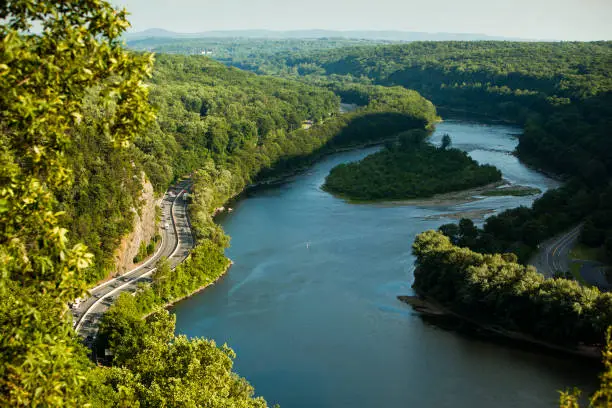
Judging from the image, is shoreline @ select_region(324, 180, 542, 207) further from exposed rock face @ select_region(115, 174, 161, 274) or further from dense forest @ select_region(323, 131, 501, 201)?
exposed rock face @ select_region(115, 174, 161, 274)

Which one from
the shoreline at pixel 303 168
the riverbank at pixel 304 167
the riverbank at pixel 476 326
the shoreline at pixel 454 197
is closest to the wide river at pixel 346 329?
the riverbank at pixel 476 326

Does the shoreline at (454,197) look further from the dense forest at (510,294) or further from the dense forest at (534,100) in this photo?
the dense forest at (510,294)

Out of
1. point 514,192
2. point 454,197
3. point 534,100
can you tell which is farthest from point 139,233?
point 534,100

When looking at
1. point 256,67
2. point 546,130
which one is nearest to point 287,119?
point 546,130

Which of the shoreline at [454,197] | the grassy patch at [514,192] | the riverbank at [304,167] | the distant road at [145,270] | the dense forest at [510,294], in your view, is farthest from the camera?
the riverbank at [304,167]

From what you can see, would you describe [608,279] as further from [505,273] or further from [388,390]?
[388,390]

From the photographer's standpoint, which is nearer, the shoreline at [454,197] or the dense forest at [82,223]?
the dense forest at [82,223]

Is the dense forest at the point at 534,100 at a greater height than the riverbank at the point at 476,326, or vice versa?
the dense forest at the point at 534,100
